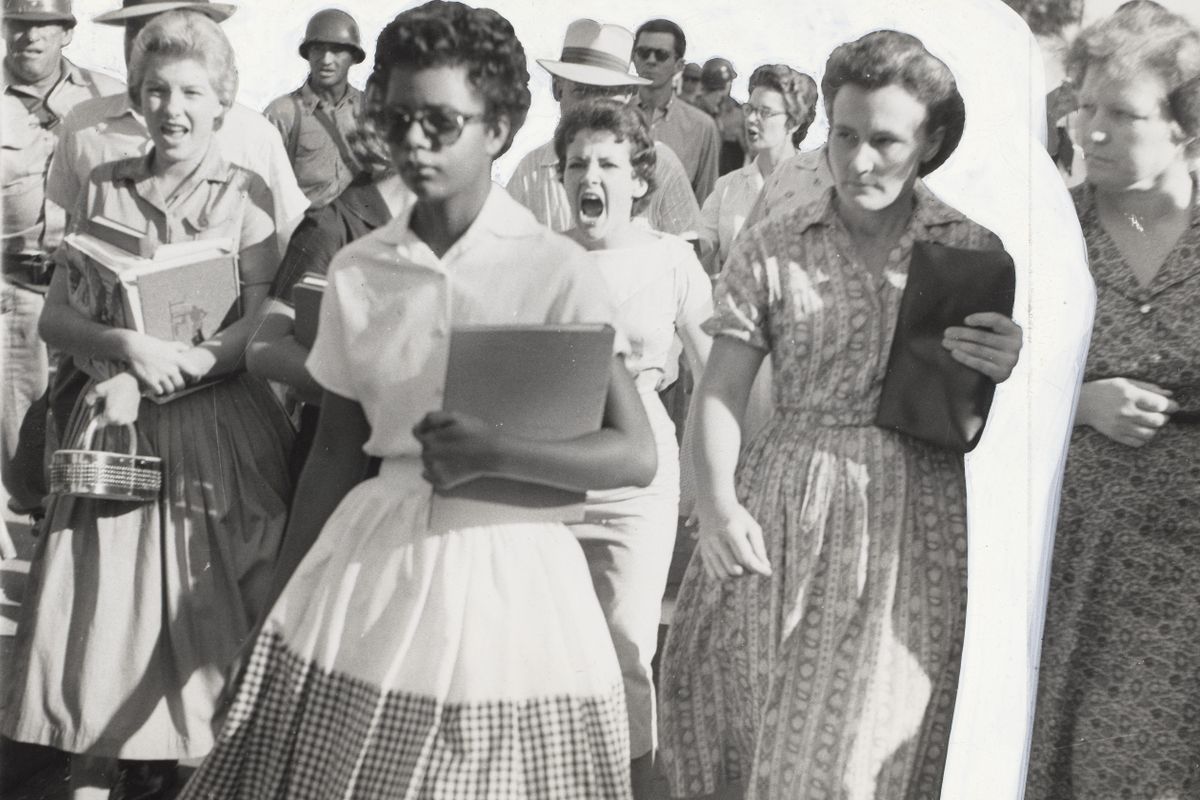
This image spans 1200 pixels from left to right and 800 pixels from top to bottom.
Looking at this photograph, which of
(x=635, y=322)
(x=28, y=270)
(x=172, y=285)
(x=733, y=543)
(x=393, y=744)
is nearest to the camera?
(x=393, y=744)

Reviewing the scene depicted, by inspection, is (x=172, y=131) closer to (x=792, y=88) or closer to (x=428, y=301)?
(x=428, y=301)

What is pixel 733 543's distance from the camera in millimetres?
3455

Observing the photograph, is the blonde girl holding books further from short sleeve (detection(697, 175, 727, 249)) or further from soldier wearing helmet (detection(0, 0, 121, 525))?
soldier wearing helmet (detection(0, 0, 121, 525))

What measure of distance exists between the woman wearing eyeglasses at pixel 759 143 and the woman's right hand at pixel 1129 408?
2.84 feet

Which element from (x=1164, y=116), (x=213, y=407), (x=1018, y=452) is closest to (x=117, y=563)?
(x=213, y=407)

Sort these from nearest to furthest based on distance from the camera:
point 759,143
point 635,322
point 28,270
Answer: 1. point 635,322
2. point 759,143
3. point 28,270

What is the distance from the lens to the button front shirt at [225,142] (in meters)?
3.72

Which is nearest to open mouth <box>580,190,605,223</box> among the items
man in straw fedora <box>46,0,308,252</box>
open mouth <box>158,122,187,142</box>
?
man in straw fedora <box>46,0,308,252</box>

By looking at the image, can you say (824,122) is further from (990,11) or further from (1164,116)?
(1164,116)

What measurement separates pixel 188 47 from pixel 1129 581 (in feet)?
7.84

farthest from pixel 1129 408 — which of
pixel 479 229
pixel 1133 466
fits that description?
pixel 479 229

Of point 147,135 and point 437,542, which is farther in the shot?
point 147,135

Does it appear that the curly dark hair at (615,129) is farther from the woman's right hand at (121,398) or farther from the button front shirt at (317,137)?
the woman's right hand at (121,398)

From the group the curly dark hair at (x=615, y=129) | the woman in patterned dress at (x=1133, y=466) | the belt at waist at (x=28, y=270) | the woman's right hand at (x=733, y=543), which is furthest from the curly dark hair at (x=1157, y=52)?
the belt at waist at (x=28, y=270)
